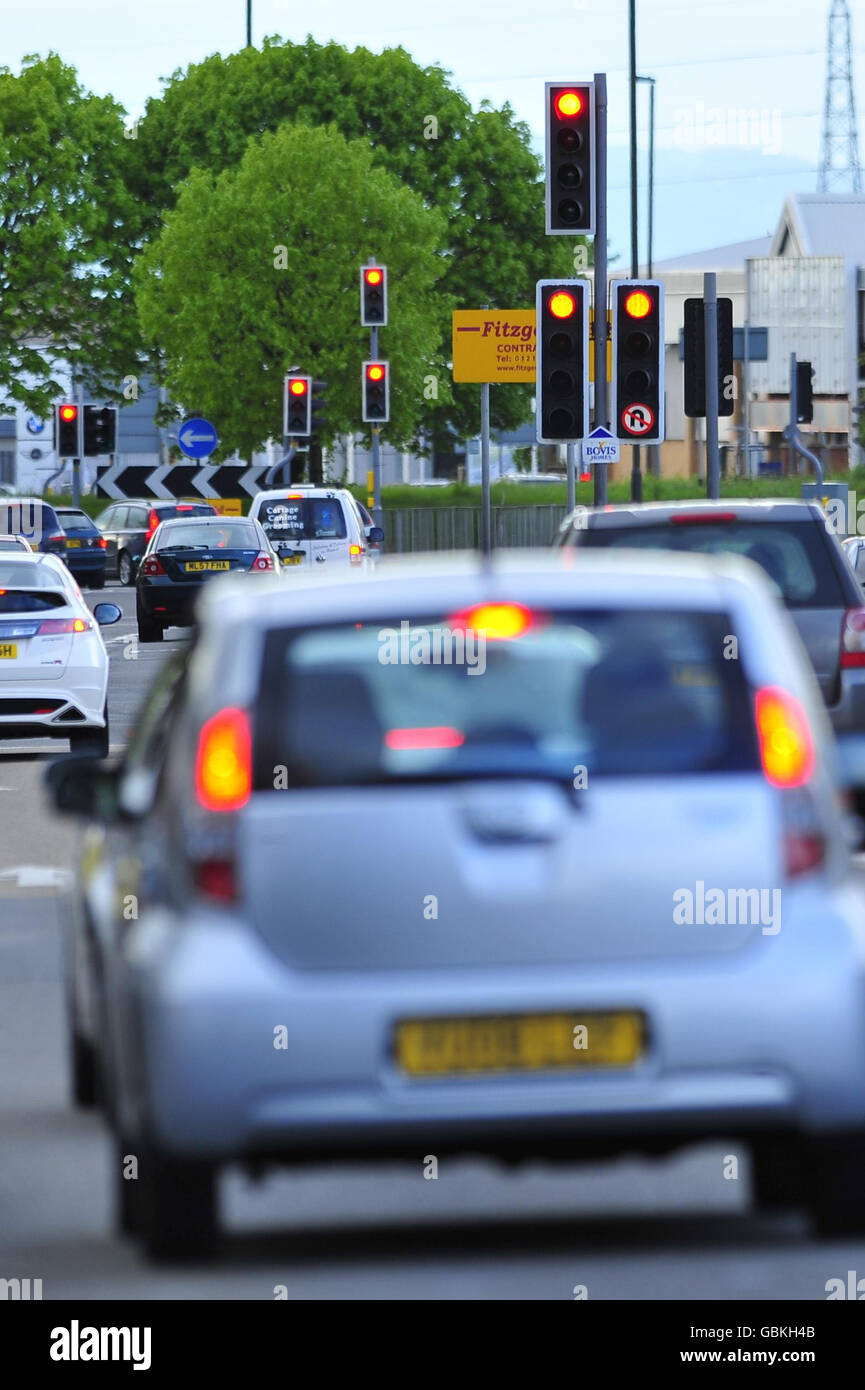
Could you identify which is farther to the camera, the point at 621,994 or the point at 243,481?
the point at 243,481

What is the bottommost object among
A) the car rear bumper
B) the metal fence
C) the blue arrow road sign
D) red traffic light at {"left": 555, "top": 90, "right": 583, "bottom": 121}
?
the metal fence

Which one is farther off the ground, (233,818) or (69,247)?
(69,247)

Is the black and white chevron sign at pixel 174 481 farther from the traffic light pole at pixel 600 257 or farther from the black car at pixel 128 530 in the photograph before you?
the black car at pixel 128 530

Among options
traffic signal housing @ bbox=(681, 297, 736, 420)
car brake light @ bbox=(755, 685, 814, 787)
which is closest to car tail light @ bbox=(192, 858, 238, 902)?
car brake light @ bbox=(755, 685, 814, 787)

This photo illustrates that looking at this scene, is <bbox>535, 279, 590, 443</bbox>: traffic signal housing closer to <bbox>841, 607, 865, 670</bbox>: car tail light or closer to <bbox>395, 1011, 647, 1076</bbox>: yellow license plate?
<bbox>841, 607, 865, 670</bbox>: car tail light

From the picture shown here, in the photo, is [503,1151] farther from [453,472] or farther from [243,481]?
[453,472]

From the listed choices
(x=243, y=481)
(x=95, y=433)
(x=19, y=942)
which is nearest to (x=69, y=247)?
(x=95, y=433)

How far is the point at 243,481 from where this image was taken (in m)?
43.3

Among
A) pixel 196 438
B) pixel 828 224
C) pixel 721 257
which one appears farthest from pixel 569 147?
pixel 721 257

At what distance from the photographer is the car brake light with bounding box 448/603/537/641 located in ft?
20.7

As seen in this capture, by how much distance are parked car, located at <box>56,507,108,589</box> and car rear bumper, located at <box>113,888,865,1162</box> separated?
51.5m

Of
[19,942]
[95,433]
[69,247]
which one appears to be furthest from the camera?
[69,247]

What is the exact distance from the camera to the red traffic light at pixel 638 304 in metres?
26.8

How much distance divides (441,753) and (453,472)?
121825mm
